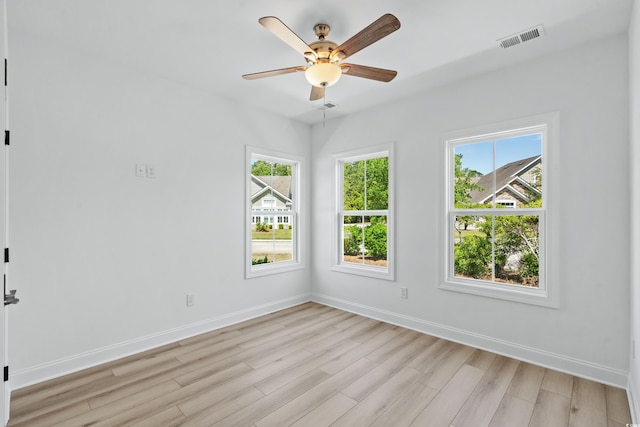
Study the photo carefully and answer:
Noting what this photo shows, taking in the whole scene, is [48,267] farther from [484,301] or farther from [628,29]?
[628,29]

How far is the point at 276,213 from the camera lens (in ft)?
14.2

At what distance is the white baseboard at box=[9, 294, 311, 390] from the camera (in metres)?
2.44

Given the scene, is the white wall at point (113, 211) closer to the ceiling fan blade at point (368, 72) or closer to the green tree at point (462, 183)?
the ceiling fan blade at point (368, 72)

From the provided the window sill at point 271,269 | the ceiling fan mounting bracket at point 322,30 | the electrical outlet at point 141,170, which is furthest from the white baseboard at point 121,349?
the ceiling fan mounting bracket at point 322,30

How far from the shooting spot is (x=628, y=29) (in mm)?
2338

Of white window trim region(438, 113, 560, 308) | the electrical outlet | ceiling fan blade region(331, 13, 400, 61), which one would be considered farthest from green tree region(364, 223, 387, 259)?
the electrical outlet

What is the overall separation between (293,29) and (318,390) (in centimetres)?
270

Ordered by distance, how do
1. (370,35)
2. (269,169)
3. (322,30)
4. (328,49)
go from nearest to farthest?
(370,35) → (328,49) → (322,30) → (269,169)

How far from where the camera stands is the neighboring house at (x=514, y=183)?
2.90 m

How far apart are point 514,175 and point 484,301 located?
1233 mm

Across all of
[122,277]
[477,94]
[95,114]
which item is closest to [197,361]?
[122,277]

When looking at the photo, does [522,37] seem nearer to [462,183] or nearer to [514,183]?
[514,183]

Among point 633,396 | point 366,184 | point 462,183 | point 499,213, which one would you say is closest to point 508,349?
point 633,396

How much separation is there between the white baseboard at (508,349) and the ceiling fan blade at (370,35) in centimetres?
278
